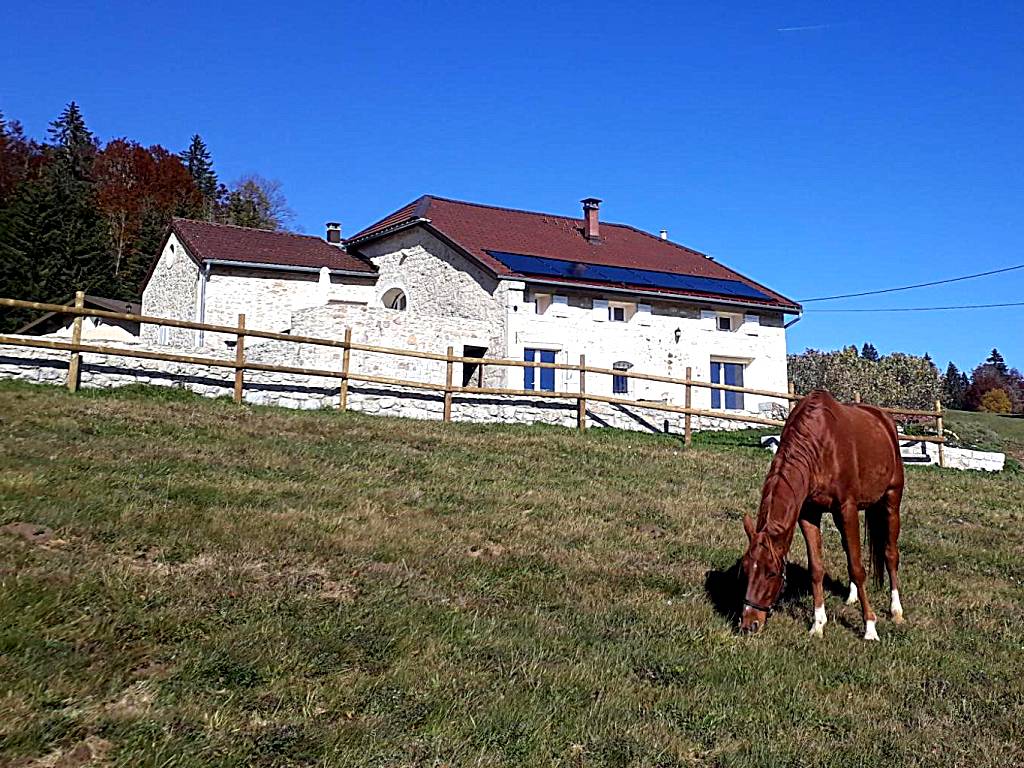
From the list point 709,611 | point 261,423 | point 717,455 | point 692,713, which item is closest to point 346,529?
point 709,611

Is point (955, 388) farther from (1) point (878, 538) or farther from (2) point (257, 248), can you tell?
(1) point (878, 538)

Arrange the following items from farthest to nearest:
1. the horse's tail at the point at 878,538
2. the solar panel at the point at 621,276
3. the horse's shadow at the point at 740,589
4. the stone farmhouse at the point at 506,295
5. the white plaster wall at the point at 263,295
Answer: the white plaster wall at the point at 263,295, the solar panel at the point at 621,276, the stone farmhouse at the point at 506,295, the horse's tail at the point at 878,538, the horse's shadow at the point at 740,589

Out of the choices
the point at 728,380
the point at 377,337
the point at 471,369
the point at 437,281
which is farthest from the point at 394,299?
the point at 728,380

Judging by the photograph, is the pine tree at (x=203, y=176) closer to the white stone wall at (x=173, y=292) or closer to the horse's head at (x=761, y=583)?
the white stone wall at (x=173, y=292)

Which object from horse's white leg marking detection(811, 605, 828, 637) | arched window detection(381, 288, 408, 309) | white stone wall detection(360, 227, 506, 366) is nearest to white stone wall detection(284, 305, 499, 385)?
white stone wall detection(360, 227, 506, 366)

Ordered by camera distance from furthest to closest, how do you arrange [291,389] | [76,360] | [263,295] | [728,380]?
[728,380], [263,295], [291,389], [76,360]

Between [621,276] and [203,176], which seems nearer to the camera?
[621,276]

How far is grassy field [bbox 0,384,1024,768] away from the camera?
15.4 feet

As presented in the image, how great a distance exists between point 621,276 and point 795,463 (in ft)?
62.1

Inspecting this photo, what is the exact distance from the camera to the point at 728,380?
2752 centimetres

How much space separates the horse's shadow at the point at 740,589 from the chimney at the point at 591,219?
21.6 m

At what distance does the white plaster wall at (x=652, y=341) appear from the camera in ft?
78.6

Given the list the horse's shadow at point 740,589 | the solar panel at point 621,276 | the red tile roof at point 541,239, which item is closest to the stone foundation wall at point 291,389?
the solar panel at point 621,276

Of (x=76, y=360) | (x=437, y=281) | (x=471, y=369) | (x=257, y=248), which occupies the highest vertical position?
(x=257, y=248)
